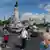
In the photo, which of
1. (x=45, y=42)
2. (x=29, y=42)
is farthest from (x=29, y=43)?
(x=45, y=42)

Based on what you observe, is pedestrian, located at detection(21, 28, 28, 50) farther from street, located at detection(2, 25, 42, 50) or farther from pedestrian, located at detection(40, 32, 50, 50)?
pedestrian, located at detection(40, 32, 50, 50)

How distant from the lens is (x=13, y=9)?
1674 mm

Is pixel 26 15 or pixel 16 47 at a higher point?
pixel 26 15

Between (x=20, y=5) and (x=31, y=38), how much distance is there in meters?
0.42

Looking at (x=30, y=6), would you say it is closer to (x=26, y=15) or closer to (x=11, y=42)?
(x=26, y=15)

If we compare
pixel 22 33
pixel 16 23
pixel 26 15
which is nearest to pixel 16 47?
pixel 22 33

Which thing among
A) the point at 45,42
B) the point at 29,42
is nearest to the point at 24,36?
the point at 29,42

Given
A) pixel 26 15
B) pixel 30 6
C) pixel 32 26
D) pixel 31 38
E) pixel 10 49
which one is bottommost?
pixel 10 49

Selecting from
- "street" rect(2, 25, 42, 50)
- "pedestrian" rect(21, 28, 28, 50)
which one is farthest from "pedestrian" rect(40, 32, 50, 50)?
"pedestrian" rect(21, 28, 28, 50)

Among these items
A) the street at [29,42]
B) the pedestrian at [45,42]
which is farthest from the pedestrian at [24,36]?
the pedestrian at [45,42]

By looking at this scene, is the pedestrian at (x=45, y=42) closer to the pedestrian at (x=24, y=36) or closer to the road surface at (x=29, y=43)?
the road surface at (x=29, y=43)

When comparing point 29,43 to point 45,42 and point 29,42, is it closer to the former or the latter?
point 29,42

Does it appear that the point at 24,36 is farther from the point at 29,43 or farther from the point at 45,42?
the point at 45,42

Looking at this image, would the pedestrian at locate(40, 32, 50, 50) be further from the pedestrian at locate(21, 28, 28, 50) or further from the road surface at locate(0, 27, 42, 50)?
the pedestrian at locate(21, 28, 28, 50)
